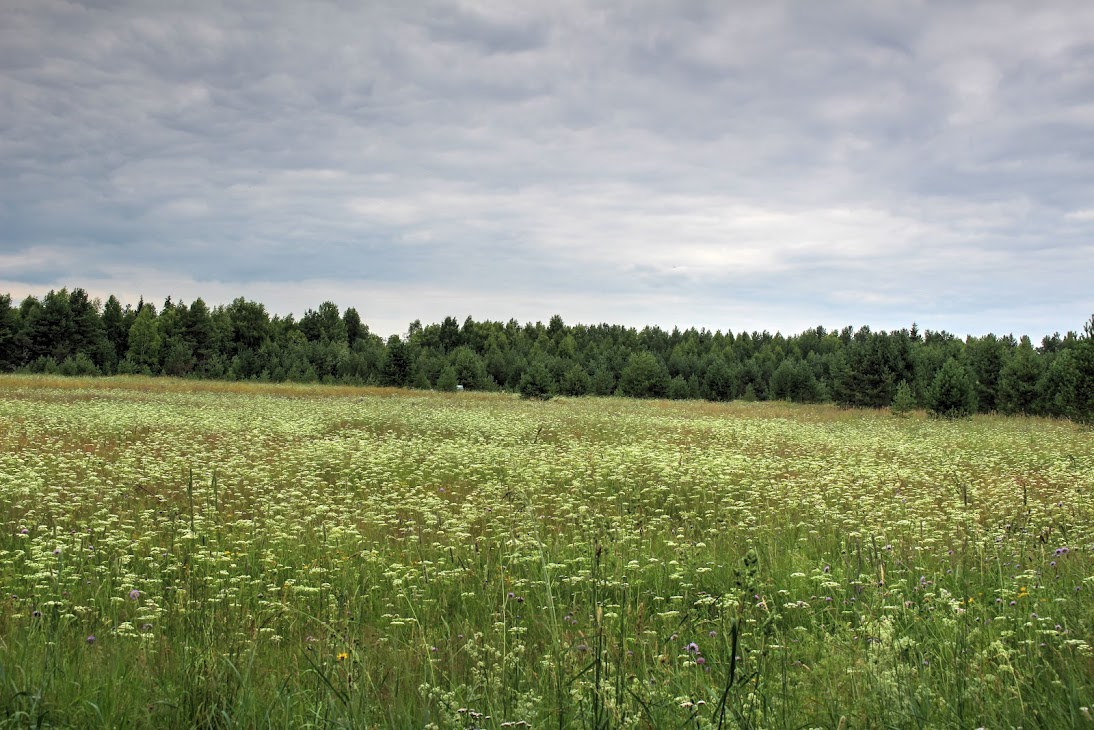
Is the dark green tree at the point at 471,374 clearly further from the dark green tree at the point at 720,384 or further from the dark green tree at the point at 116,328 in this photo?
the dark green tree at the point at 116,328

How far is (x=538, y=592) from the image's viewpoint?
5.53m

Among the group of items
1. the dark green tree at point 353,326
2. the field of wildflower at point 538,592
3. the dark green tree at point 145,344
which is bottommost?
the field of wildflower at point 538,592

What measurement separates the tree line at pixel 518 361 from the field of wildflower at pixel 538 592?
28.5 meters

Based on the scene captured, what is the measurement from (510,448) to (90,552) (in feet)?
32.8

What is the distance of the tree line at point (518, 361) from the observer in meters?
43.0

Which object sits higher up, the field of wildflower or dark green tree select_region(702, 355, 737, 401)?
dark green tree select_region(702, 355, 737, 401)

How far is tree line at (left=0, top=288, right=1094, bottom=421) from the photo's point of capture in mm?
42969

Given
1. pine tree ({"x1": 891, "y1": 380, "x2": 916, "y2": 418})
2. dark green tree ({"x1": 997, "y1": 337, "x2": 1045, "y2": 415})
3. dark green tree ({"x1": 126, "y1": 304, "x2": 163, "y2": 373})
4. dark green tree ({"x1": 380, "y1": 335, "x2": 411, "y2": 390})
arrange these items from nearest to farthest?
pine tree ({"x1": 891, "y1": 380, "x2": 916, "y2": 418}), dark green tree ({"x1": 997, "y1": 337, "x2": 1045, "y2": 415}), dark green tree ({"x1": 380, "y1": 335, "x2": 411, "y2": 390}), dark green tree ({"x1": 126, "y1": 304, "x2": 163, "y2": 373})

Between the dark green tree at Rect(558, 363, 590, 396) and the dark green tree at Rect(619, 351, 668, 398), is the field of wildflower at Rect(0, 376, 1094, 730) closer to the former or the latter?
the dark green tree at Rect(558, 363, 590, 396)

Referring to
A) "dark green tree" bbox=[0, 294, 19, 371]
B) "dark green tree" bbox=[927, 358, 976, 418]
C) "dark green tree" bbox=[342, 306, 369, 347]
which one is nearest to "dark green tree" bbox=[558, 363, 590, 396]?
"dark green tree" bbox=[927, 358, 976, 418]

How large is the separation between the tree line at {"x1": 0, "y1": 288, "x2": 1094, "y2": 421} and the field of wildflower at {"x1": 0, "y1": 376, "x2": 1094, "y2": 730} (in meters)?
28.5

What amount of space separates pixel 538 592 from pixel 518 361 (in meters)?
76.5

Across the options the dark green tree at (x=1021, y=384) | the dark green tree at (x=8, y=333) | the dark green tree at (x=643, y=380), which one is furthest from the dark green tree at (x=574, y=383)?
the dark green tree at (x=8, y=333)

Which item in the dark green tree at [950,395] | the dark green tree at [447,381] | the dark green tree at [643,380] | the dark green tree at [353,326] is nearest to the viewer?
the dark green tree at [950,395]
